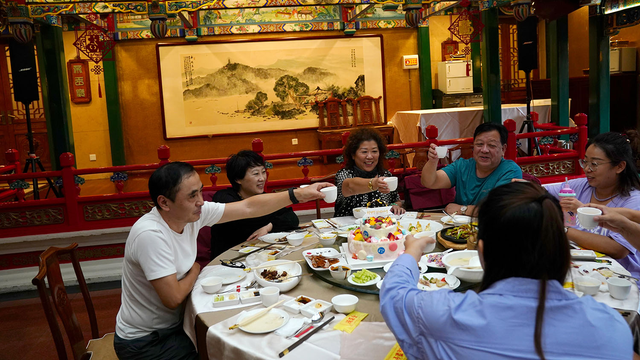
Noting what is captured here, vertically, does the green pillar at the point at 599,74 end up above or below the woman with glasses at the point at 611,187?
above

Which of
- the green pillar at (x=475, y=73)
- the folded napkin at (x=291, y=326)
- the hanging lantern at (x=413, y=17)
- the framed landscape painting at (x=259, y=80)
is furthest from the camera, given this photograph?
the framed landscape painting at (x=259, y=80)

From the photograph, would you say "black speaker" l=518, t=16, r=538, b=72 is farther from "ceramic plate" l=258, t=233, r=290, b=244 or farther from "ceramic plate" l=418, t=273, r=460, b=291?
"ceramic plate" l=418, t=273, r=460, b=291

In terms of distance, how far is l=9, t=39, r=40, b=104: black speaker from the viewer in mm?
6258

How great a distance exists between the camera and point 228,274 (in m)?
2.07

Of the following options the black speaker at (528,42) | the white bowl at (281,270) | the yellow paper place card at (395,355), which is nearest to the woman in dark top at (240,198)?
the white bowl at (281,270)

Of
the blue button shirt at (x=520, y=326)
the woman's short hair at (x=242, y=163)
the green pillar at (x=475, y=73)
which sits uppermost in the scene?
the green pillar at (x=475, y=73)

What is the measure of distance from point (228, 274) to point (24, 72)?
5865mm

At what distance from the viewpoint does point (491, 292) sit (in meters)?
1.07

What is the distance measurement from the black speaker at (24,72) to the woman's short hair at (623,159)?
674cm

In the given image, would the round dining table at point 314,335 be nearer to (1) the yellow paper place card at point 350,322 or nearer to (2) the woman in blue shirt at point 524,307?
(1) the yellow paper place card at point 350,322

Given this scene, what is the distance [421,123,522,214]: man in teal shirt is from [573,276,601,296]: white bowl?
3.78ft

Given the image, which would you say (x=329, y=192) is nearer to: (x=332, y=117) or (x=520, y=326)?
(x=520, y=326)

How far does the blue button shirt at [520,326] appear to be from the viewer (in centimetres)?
102

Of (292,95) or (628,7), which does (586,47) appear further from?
(292,95)
